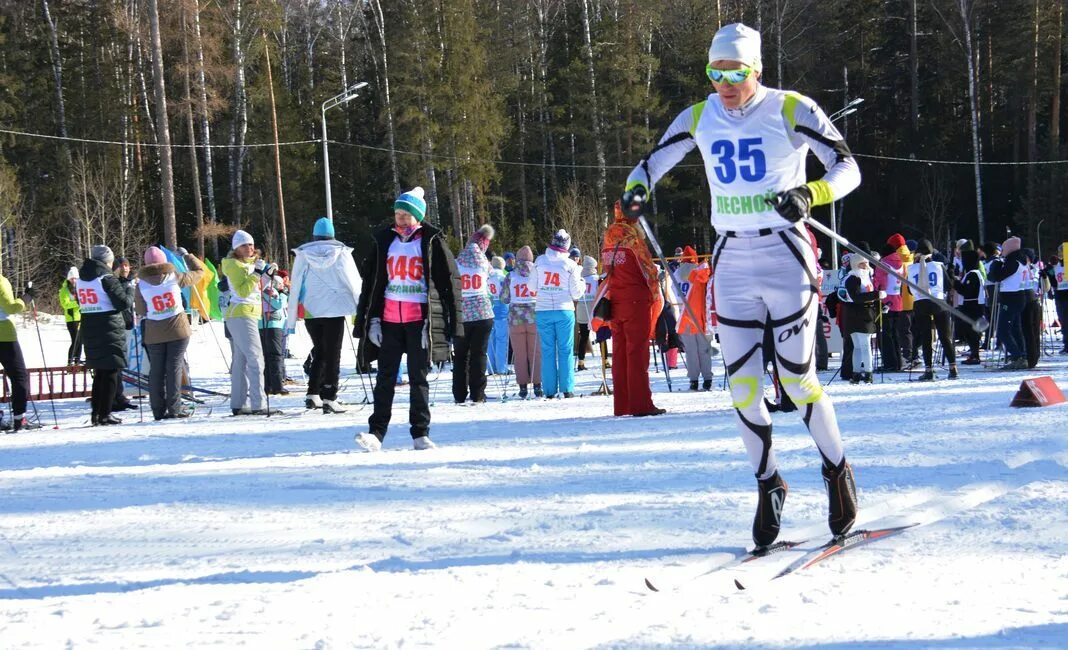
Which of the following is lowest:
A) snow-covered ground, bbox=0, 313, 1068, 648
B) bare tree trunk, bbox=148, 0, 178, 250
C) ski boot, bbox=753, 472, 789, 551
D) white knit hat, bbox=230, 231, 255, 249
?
snow-covered ground, bbox=0, 313, 1068, 648

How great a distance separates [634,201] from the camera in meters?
5.15

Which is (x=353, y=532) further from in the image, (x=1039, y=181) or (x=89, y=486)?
(x=1039, y=181)

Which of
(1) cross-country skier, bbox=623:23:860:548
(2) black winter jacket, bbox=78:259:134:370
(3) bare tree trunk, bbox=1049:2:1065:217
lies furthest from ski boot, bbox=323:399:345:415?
(3) bare tree trunk, bbox=1049:2:1065:217

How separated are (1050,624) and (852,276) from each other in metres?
11.0

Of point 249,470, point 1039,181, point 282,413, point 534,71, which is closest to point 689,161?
point 534,71

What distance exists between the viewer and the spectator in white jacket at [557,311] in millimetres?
12992

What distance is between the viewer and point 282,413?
11953 mm

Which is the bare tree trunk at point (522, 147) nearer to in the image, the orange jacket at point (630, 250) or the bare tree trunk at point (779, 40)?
the bare tree trunk at point (779, 40)

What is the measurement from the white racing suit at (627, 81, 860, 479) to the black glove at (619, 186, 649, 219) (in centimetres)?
41

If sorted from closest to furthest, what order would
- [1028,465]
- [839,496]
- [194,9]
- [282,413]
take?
[839,496] → [1028,465] → [282,413] → [194,9]

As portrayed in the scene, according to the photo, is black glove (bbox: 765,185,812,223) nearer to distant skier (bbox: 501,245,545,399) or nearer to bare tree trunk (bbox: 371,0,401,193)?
distant skier (bbox: 501,245,545,399)

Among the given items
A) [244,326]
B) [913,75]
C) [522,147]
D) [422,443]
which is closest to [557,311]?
[244,326]

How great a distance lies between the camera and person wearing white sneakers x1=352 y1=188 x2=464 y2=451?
8133mm

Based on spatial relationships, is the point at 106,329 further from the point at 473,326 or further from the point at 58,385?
the point at 58,385
